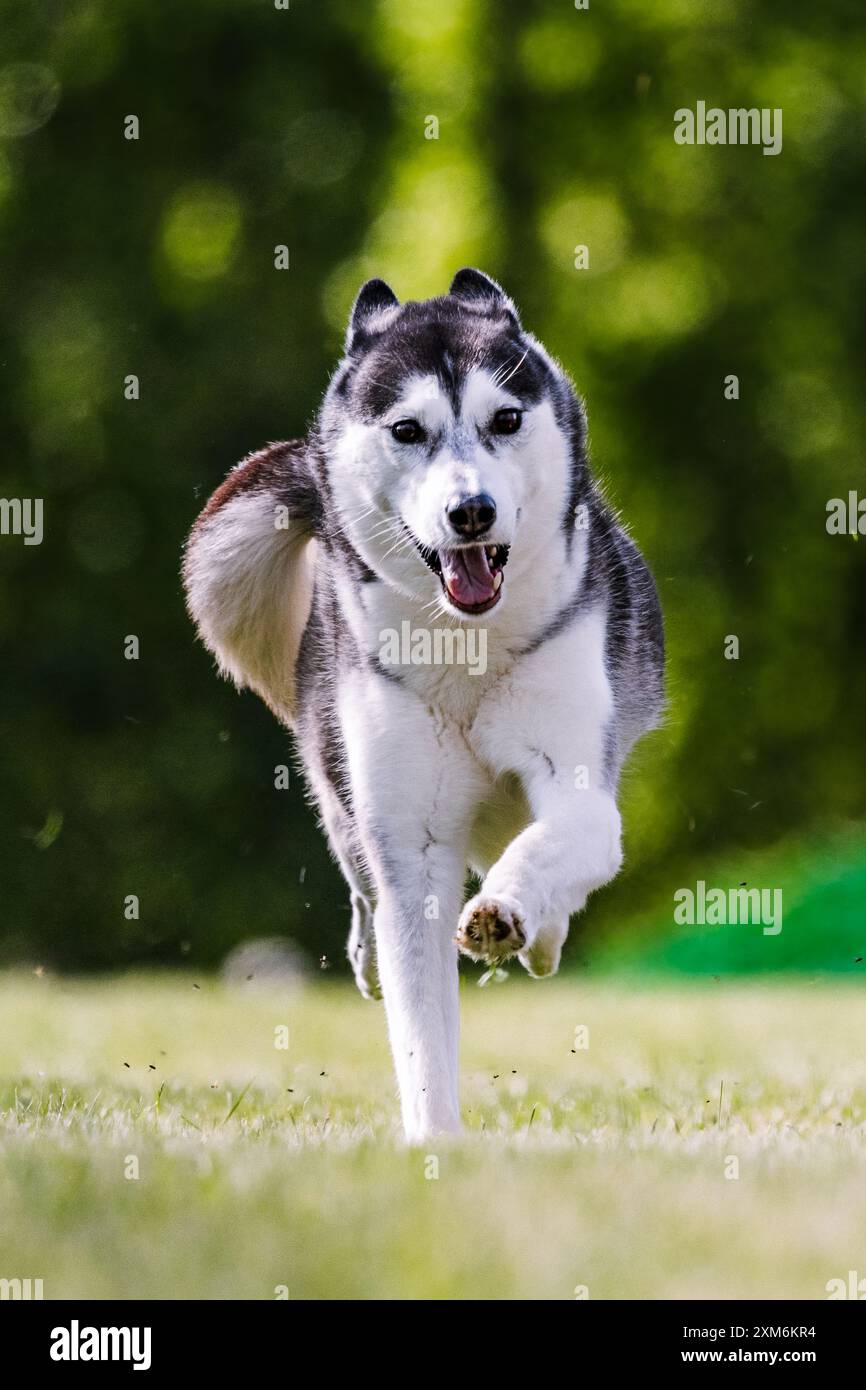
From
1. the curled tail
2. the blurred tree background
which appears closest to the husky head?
the curled tail

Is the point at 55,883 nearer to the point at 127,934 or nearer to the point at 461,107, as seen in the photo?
the point at 127,934

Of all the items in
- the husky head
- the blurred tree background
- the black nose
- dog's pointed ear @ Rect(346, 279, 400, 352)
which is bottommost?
the black nose

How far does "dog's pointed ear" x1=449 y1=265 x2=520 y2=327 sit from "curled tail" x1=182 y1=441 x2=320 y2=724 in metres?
0.73

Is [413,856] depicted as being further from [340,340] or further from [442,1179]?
[340,340]

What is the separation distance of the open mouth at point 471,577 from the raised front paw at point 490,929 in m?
0.87

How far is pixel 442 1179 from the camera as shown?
3980 mm

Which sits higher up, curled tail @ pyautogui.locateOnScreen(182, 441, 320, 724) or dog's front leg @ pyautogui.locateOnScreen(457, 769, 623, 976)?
curled tail @ pyautogui.locateOnScreen(182, 441, 320, 724)

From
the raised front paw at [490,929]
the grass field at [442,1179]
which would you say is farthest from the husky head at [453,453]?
the grass field at [442,1179]

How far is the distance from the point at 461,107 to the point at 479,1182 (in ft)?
45.8

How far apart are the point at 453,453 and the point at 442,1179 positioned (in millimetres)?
1812

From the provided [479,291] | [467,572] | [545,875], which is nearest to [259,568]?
[479,291]

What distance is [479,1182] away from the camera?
393 cm

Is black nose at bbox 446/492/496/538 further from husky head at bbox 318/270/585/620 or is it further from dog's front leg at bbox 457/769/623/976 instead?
dog's front leg at bbox 457/769/623/976

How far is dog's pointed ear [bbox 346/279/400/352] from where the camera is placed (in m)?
5.56
